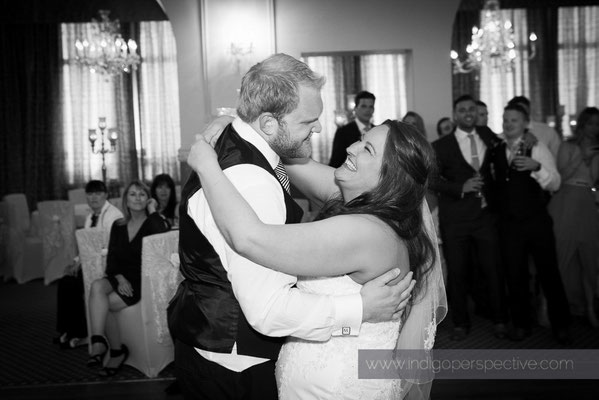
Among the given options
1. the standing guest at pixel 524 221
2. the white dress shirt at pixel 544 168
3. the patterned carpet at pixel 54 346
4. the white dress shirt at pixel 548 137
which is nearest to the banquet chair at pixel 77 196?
the patterned carpet at pixel 54 346

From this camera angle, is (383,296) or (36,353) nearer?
(383,296)

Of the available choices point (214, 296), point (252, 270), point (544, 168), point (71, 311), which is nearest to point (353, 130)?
point (544, 168)

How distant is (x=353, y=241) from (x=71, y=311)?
3.97 meters

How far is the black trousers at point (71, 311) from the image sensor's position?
509 centimetres

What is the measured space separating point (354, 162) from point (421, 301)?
1.71 ft

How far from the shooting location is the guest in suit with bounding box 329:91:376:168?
6.17m

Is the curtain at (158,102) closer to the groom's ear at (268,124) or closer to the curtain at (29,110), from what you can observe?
the curtain at (29,110)

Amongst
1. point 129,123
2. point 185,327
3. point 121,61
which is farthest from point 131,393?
point 129,123

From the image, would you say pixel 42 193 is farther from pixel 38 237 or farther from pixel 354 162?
pixel 354 162

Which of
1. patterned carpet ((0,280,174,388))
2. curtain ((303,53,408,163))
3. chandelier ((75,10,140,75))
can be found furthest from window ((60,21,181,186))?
patterned carpet ((0,280,174,388))

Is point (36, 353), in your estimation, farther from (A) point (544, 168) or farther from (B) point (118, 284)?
(A) point (544, 168)

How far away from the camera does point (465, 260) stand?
16.5 feet

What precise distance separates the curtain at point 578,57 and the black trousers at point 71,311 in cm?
959

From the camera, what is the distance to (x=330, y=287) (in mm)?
1802
